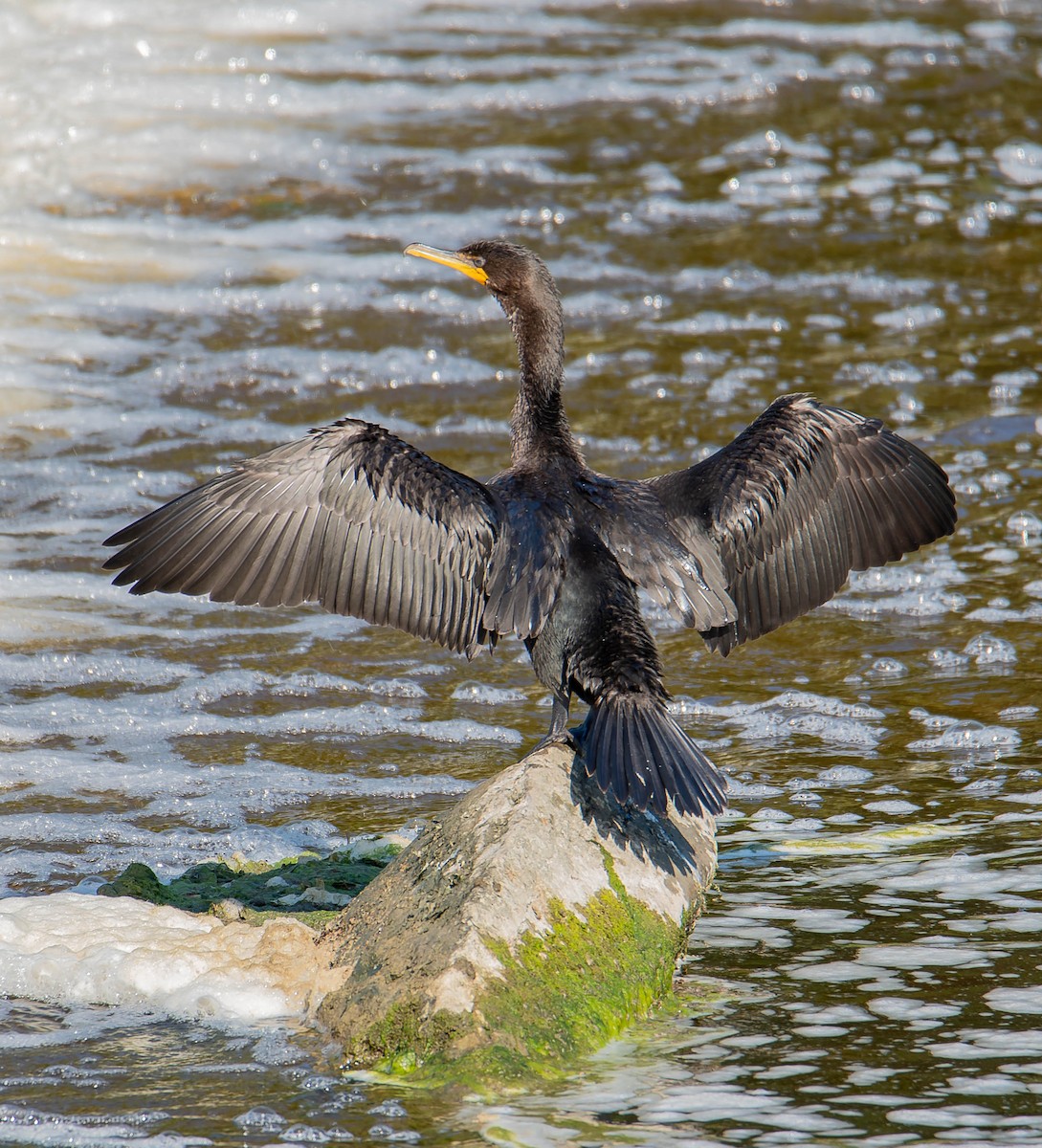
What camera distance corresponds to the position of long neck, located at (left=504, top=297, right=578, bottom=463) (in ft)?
17.1

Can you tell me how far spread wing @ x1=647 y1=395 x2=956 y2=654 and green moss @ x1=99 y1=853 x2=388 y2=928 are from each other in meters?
1.42

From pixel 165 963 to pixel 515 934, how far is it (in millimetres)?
997

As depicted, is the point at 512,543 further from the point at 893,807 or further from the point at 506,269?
the point at 893,807

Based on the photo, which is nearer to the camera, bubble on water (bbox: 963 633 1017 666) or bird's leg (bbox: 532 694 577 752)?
bird's leg (bbox: 532 694 577 752)

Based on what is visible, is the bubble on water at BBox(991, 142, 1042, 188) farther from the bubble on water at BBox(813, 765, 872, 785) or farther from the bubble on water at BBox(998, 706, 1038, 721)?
the bubble on water at BBox(813, 765, 872, 785)

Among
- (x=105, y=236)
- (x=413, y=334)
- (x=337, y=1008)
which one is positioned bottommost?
(x=337, y=1008)

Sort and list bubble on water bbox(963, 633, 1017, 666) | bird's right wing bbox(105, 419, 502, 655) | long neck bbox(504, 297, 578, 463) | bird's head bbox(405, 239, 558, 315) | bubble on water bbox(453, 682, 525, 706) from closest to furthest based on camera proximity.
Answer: bird's right wing bbox(105, 419, 502, 655) < long neck bbox(504, 297, 578, 463) < bird's head bbox(405, 239, 558, 315) < bubble on water bbox(453, 682, 525, 706) < bubble on water bbox(963, 633, 1017, 666)

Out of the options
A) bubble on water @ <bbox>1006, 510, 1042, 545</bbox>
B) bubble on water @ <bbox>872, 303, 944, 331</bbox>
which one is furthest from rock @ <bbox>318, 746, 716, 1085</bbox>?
bubble on water @ <bbox>872, 303, 944, 331</bbox>

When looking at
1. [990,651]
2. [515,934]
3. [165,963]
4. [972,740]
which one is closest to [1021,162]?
[990,651]

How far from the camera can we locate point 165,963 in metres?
4.12

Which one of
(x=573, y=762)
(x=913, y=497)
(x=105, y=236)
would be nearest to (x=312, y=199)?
(x=105, y=236)

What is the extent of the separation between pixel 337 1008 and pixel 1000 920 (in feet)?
6.34

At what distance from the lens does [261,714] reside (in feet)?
20.0

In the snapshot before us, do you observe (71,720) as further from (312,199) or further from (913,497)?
(312,199)
